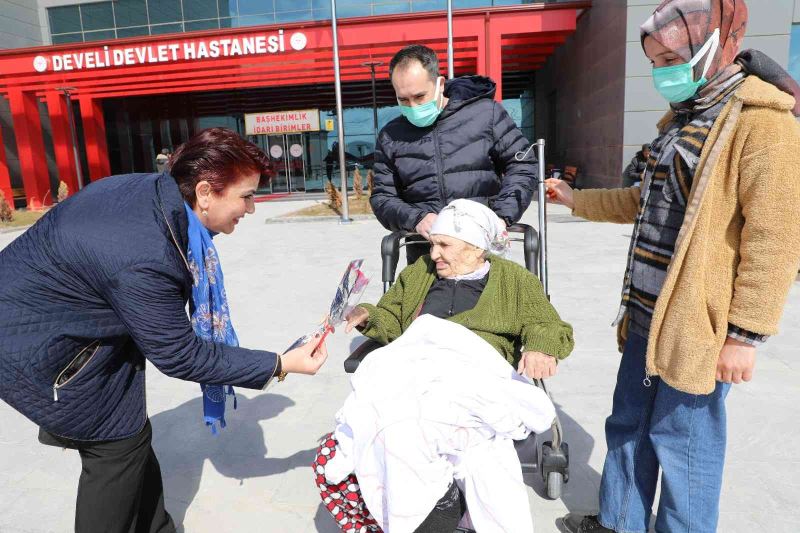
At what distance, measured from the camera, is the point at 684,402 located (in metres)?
1.79

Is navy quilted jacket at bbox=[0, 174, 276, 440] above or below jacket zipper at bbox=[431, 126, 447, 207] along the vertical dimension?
below

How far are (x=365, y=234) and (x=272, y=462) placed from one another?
7862mm

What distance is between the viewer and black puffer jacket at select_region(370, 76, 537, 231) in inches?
114

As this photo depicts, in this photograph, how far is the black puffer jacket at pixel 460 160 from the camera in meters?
2.89

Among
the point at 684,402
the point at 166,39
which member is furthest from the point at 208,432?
the point at 166,39

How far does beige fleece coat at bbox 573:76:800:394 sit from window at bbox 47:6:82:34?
26.0 m

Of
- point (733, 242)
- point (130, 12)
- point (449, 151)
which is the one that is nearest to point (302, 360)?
point (733, 242)

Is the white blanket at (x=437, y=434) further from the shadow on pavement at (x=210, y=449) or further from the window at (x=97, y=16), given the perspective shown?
the window at (x=97, y=16)

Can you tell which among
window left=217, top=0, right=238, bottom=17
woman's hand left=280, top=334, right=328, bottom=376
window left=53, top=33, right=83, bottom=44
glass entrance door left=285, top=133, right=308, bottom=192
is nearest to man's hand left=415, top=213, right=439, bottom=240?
woman's hand left=280, top=334, right=328, bottom=376

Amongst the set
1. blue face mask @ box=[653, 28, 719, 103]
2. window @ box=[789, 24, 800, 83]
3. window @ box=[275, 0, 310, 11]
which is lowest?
blue face mask @ box=[653, 28, 719, 103]

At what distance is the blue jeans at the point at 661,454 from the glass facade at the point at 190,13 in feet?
55.2

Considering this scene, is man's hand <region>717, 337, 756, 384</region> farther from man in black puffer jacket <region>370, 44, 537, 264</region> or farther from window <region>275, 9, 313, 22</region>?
window <region>275, 9, 313, 22</region>

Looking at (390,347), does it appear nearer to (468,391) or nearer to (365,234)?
(468,391)

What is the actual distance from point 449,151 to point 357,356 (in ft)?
4.21
